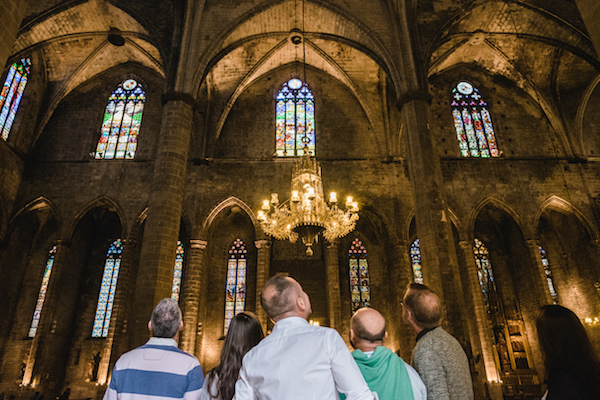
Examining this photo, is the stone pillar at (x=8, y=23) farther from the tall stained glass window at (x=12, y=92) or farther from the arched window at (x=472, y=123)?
the arched window at (x=472, y=123)

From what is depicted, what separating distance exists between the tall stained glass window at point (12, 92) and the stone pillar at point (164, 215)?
7.50 metres

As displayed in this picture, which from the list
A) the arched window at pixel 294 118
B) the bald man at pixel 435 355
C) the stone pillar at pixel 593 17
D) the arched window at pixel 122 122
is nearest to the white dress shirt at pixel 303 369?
the bald man at pixel 435 355

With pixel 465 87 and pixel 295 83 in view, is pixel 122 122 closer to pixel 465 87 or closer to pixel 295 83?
pixel 295 83

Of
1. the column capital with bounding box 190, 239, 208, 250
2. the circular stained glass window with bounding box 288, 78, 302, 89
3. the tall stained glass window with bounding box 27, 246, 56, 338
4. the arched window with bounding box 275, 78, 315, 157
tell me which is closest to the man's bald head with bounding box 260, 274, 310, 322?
the column capital with bounding box 190, 239, 208, 250

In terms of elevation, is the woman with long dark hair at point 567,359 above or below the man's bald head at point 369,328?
below

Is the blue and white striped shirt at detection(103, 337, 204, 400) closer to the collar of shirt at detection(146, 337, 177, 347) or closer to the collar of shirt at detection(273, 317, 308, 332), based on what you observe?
the collar of shirt at detection(146, 337, 177, 347)

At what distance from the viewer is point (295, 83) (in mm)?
18141

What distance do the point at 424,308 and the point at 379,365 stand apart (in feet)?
2.19

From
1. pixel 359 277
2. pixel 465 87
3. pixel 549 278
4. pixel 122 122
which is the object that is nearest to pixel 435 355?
pixel 359 277

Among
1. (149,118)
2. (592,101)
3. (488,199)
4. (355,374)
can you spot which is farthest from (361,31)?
(355,374)

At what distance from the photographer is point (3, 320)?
1479 centimetres

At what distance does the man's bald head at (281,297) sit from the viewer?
2.09 m

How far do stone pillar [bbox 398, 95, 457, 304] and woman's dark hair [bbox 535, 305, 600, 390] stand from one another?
7.39 metres

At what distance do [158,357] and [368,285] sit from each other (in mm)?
14992
